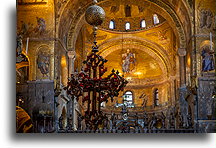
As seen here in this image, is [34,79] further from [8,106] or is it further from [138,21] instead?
[138,21]

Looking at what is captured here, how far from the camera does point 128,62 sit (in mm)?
18453

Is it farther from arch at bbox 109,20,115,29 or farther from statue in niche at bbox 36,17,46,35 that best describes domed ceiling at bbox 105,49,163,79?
statue in niche at bbox 36,17,46,35

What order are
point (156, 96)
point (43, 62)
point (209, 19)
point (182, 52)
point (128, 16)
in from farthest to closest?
point (156, 96) < point (128, 16) < point (182, 52) < point (43, 62) < point (209, 19)

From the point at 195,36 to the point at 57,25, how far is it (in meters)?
3.68

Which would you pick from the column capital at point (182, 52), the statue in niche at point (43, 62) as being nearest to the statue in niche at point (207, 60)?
the column capital at point (182, 52)

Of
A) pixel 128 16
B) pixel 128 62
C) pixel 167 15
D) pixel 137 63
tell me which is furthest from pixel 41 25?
pixel 137 63

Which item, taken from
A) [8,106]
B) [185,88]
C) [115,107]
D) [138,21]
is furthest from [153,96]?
[8,106]

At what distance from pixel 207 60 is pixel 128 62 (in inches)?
309

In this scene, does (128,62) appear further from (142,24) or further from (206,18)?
(206,18)

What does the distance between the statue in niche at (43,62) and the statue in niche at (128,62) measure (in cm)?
696

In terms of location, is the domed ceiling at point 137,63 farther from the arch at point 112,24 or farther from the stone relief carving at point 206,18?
the stone relief carving at point 206,18

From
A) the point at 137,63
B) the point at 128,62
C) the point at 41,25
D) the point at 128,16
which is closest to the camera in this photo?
the point at 41,25

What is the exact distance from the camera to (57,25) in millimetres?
12289

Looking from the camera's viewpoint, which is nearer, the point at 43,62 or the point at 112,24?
the point at 43,62
